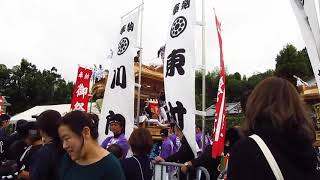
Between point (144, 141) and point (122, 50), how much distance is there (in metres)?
4.21

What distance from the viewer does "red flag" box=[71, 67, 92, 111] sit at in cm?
970

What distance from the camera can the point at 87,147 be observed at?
2.62m

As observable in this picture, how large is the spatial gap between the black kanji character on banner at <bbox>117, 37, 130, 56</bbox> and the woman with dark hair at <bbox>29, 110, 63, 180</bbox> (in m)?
4.89

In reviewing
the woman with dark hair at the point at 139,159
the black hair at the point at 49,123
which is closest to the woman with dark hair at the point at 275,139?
the black hair at the point at 49,123

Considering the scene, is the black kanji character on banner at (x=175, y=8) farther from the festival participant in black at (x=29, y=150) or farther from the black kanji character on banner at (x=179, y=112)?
the festival participant in black at (x=29, y=150)

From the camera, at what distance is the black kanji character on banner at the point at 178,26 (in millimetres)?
6621

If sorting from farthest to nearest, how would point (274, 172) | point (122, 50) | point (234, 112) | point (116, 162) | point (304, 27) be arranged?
point (234, 112)
point (122, 50)
point (304, 27)
point (116, 162)
point (274, 172)

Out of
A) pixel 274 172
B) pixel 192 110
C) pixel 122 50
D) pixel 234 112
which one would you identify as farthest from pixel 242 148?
pixel 234 112

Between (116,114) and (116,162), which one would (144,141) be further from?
(116,114)

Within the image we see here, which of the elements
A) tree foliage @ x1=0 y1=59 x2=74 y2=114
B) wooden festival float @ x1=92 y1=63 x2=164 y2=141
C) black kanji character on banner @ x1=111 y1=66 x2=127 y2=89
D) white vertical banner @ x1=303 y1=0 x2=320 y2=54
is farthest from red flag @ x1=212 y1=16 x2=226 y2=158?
tree foliage @ x1=0 y1=59 x2=74 y2=114

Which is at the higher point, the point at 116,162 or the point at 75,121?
the point at 75,121

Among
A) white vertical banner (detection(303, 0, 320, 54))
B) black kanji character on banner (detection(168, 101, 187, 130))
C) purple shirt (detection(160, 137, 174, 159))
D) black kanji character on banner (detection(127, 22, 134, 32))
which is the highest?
black kanji character on banner (detection(127, 22, 134, 32))

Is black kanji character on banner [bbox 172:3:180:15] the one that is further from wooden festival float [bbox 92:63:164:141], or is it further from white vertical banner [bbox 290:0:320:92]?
wooden festival float [bbox 92:63:164:141]

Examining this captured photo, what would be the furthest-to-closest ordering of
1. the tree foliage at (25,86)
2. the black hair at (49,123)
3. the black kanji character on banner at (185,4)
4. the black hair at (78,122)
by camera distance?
the tree foliage at (25,86), the black kanji character on banner at (185,4), the black hair at (49,123), the black hair at (78,122)
